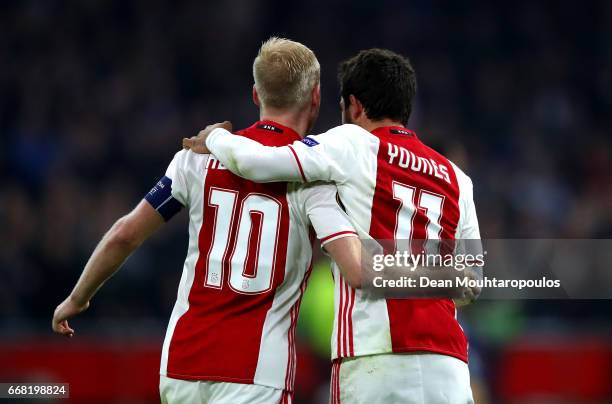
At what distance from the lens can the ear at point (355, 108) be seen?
156 inches

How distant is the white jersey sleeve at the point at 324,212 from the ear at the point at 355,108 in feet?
1.21

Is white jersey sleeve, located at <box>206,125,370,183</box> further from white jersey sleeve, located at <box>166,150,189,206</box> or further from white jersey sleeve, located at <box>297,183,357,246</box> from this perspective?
white jersey sleeve, located at <box>166,150,189,206</box>

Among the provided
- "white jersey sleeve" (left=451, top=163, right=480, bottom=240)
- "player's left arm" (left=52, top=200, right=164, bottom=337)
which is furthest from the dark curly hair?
"player's left arm" (left=52, top=200, right=164, bottom=337)

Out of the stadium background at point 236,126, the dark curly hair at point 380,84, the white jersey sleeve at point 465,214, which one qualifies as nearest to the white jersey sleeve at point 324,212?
the dark curly hair at point 380,84

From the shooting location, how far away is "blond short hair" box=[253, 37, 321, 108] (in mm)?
3900

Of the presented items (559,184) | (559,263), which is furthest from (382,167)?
(559,184)

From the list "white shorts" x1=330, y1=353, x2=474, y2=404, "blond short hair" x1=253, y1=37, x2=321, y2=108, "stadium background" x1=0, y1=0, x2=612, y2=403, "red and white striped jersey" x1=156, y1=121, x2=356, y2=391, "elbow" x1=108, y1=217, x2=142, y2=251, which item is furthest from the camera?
"stadium background" x1=0, y1=0, x2=612, y2=403

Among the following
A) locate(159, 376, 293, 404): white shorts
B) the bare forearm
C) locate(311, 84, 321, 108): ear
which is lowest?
locate(159, 376, 293, 404): white shorts

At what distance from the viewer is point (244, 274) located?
378 cm

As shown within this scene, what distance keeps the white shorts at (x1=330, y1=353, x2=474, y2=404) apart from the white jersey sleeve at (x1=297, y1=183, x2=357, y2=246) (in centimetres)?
46

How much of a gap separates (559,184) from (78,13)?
6618mm

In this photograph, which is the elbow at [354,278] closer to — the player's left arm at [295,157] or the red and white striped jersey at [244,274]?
the red and white striped jersey at [244,274]

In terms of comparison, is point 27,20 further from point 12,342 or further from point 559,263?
point 559,263

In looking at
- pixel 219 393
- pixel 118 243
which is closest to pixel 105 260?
pixel 118 243
